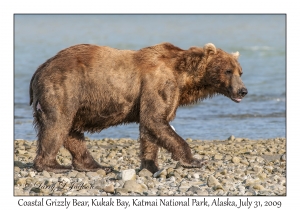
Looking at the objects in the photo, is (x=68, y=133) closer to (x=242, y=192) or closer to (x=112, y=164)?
(x=112, y=164)

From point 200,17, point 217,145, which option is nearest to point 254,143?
point 217,145

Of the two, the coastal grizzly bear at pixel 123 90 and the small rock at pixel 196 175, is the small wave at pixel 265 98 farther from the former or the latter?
the small rock at pixel 196 175

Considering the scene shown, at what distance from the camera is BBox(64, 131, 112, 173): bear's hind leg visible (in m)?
9.23

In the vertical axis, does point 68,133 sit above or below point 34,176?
above

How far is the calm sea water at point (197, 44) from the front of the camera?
1428 centimetres

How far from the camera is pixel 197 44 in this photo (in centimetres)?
3650

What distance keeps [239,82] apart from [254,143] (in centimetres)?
337

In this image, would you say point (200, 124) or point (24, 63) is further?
point (24, 63)

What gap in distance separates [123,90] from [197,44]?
92.2 feet

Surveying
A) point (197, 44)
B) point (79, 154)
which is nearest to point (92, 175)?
point (79, 154)

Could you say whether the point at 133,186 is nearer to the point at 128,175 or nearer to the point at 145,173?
the point at 128,175
